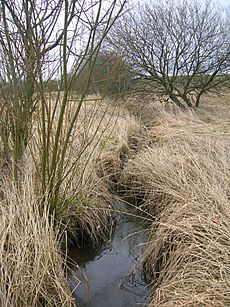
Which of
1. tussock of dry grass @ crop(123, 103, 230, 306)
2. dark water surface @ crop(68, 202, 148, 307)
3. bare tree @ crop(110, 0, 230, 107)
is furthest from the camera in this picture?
bare tree @ crop(110, 0, 230, 107)

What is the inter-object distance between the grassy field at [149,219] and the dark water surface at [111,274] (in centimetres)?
15

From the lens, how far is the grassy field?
7.84 feet

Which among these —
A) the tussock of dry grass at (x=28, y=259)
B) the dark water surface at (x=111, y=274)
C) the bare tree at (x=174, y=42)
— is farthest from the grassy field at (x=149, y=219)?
the bare tree at (x=174, y=42)

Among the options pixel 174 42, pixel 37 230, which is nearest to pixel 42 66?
pixel 37 230

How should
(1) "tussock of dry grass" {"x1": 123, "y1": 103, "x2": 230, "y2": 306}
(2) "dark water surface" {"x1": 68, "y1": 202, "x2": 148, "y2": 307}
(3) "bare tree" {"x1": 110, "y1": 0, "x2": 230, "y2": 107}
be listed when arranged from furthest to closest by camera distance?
(3) "bare tree" {"x1": 110, "y1": 0, "x2": 230, "y2": 107} < (2) "dark water surface" {"x1": 68, "y1": 202, "x2": 148, "y2": 307} < (1) "tussock of dry grass" {"x1": 123, "y1": 103, "x2": 230, "y2": 306}

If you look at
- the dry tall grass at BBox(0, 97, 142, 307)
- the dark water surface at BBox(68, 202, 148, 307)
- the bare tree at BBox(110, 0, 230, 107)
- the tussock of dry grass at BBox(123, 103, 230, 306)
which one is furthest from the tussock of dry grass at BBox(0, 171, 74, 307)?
the bare tree at BBox(110, 0, 230, 107)

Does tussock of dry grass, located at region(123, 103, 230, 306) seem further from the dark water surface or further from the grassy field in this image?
the dark water surface

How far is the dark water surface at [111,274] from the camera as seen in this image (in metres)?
2.89

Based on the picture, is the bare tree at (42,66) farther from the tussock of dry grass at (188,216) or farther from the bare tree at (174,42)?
the bare tree at (174,42)

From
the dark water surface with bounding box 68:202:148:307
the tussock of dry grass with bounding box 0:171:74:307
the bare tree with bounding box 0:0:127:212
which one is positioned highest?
the bare tree with bounding box 0:0:127:212

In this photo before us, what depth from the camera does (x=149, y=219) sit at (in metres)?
3.46

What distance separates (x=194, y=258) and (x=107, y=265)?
106 cm

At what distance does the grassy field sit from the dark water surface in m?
0.15

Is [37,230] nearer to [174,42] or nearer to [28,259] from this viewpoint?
[28,259]
